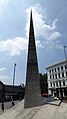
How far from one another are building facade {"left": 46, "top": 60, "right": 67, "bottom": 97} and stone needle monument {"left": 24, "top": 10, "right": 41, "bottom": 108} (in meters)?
36.2

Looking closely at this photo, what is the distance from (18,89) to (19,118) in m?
43.4

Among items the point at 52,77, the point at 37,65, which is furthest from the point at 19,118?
the point at 52,77

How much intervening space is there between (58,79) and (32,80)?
1582 inches

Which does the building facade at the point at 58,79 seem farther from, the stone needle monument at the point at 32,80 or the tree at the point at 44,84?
the stone needle monument at the point at 32,80

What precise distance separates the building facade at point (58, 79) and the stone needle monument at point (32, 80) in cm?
3622

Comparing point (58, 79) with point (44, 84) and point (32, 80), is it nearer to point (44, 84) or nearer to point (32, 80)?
point (44, 84)

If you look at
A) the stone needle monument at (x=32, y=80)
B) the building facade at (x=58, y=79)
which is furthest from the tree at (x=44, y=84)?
the stone needle monument at (x=32, y=80)

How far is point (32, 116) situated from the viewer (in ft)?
46.3

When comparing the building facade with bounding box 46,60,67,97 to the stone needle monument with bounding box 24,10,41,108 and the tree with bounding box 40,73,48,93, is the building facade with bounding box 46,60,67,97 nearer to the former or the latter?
the tree with bounding box 40,73,48,93

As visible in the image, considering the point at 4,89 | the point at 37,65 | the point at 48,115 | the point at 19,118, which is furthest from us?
the point at 4,89

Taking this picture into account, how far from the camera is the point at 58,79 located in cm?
5731

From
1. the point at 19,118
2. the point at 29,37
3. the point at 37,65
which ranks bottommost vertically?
the point at 19,118

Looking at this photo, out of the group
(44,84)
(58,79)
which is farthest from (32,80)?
(44,84)

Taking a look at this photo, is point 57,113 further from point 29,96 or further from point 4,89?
point 4,89
